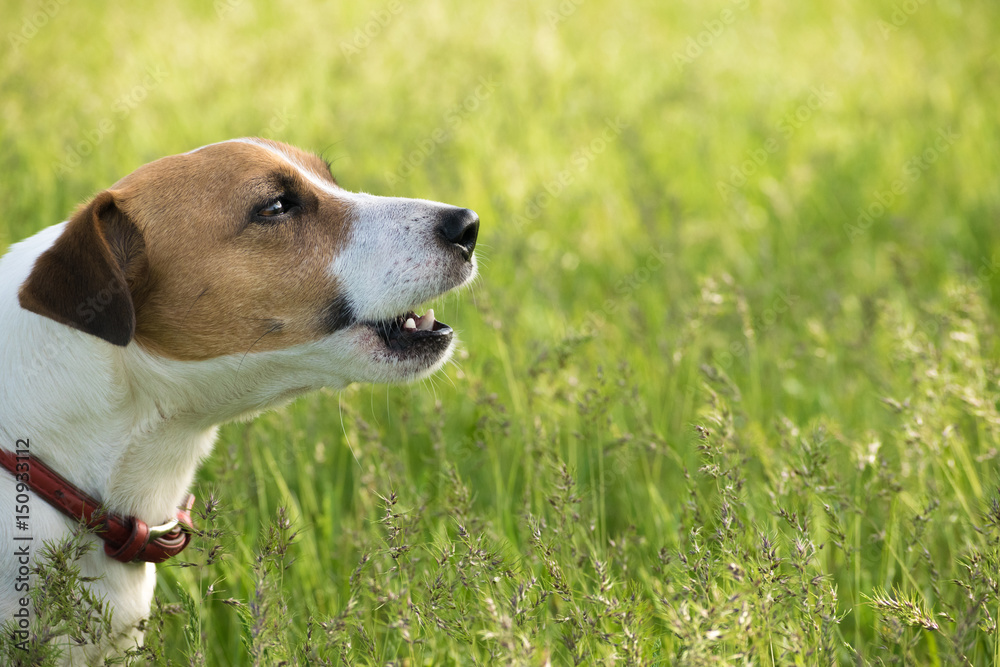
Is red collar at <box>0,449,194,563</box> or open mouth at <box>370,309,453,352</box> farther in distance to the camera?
open mouth at <box>370,309,453,352</box>

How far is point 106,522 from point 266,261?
89 cm

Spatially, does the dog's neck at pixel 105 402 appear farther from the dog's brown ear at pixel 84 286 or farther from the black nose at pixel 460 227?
the black nose at pixel 460 227

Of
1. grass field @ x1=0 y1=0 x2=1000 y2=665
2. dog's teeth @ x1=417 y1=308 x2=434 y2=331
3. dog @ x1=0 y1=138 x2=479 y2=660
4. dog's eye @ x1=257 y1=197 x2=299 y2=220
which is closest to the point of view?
grass field @ x1=0 y1=0 x2=1000 y2=665

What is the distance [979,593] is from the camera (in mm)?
2160

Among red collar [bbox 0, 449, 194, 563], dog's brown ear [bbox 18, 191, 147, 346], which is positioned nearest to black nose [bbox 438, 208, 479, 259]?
dog's brown ear [bbox 18, 191, 147, 346]

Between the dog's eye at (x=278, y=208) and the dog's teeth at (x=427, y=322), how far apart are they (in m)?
0.56

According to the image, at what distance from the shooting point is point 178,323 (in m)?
2.50

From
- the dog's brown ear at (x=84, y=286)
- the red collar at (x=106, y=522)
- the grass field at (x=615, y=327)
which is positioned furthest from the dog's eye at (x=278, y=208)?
the red collar at (x=106, y=522)

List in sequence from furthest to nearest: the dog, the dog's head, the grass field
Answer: the dog's head < the dog < the grass field

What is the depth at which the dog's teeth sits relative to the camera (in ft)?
9.28

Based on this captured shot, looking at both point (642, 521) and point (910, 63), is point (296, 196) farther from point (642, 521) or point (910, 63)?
point (910, 63)

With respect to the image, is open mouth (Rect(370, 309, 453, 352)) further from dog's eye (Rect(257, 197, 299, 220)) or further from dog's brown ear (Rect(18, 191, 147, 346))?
dog's brown ear (Rect(18, 191, 147, 346))

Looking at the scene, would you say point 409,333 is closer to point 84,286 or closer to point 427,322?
point 427,322

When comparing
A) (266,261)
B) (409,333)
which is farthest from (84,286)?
(409,333)
